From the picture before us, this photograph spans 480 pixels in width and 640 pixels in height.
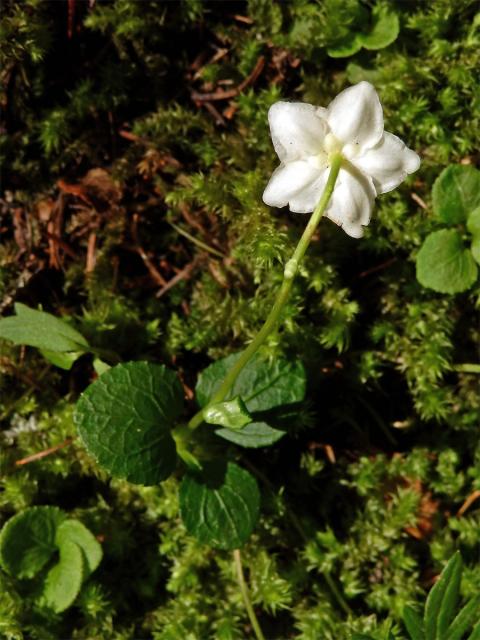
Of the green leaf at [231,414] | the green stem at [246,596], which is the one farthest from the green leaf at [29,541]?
the green leaf at [231,414]

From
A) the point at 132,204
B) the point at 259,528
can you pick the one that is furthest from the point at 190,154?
the point at 259,528

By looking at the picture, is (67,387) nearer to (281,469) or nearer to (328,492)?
(281,469)

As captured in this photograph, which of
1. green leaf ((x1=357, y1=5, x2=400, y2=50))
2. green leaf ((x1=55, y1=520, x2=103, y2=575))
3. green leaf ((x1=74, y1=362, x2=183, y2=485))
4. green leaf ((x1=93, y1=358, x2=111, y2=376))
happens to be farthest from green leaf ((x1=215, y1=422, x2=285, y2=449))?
green leaf ((x1=357, y1=5, x2=400, y2=50))

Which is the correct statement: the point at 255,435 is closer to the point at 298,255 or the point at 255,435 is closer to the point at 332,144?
the point at 298,255

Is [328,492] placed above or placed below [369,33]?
below

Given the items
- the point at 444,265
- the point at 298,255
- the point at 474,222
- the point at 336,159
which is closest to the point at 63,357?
the point at 298,255

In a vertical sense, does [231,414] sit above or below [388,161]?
below
